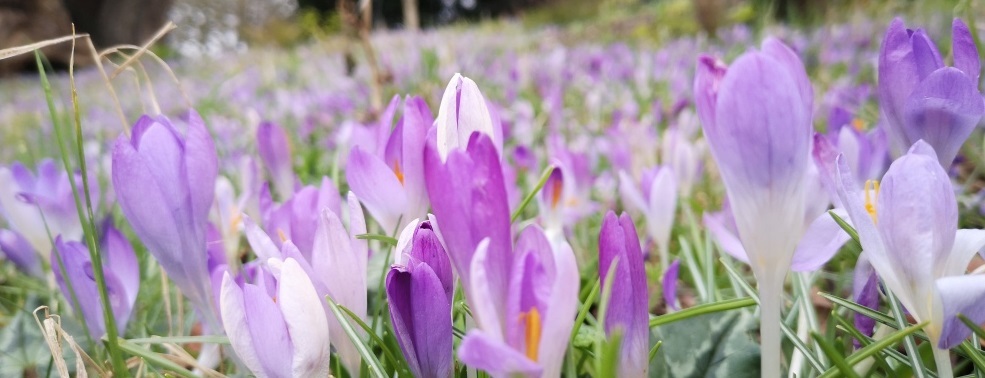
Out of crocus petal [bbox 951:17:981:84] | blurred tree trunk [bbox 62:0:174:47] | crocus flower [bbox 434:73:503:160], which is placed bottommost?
blurred tree trunk [bbox 62:0:174:47]

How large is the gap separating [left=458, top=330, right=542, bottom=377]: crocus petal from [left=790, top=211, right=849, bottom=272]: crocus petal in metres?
0.29

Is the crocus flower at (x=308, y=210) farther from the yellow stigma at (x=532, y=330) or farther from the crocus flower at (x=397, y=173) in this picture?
the yellow stigma at (x=532, y=330)

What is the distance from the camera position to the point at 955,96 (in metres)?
0.56

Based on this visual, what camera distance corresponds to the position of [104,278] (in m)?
0.71

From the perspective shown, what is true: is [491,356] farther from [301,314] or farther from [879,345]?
[879,345]

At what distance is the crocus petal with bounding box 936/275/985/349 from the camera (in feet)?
1.45

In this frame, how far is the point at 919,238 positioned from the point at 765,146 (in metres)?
0.12

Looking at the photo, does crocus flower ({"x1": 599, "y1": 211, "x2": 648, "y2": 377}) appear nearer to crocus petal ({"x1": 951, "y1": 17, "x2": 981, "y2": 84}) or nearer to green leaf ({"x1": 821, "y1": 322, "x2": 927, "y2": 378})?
green leaf ({"x1": 821, "y1": 322, "x2": 927, "y2": 378})

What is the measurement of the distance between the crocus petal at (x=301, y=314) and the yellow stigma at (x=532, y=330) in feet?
0.58

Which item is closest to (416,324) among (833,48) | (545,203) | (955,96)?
(955,96)

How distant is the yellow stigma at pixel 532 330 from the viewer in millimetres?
441

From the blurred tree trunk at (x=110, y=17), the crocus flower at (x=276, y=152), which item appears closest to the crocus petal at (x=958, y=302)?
the crocus flower at (x=276, y=152)

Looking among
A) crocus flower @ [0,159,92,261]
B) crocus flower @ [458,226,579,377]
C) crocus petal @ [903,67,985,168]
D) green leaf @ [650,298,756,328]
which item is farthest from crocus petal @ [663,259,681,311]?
crocus flower @ [0,159,92,261]

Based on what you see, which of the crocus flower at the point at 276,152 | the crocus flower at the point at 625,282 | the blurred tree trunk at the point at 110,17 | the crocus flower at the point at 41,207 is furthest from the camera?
the blurred tree trunk at the point at 110,17
